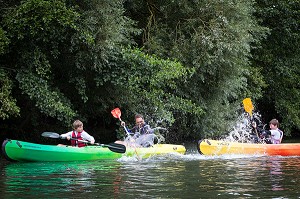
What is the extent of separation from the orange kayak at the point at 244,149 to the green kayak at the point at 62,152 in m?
1.36

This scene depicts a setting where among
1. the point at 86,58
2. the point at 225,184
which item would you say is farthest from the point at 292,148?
the point at 225,184

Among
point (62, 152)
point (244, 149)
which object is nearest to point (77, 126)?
point (62, 152)

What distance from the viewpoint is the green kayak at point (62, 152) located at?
1297 cm

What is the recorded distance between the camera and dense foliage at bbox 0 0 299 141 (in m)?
14.9

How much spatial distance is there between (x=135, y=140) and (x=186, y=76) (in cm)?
299

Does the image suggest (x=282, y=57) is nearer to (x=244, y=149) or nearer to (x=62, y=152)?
(x=244, y=149)

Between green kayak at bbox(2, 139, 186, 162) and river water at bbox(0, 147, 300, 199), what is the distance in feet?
0.80

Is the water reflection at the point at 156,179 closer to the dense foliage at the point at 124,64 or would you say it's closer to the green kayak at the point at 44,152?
the green kayak at the point at 44,152

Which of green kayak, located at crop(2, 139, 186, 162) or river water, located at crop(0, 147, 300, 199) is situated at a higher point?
green kayak, located at crop(2, 139, 186, 162)

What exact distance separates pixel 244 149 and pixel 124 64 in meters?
3.70

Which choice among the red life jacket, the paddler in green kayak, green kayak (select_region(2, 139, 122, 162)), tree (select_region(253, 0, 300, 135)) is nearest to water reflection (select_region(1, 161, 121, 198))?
green kayak (select_region(2, 139, 122, 162))

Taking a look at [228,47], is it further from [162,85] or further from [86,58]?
[86,58]

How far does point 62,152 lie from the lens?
1333 cm

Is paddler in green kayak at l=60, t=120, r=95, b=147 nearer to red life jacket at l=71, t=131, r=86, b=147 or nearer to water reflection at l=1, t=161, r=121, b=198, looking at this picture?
red life jacket at l=71, t=131, r=86, b=147
